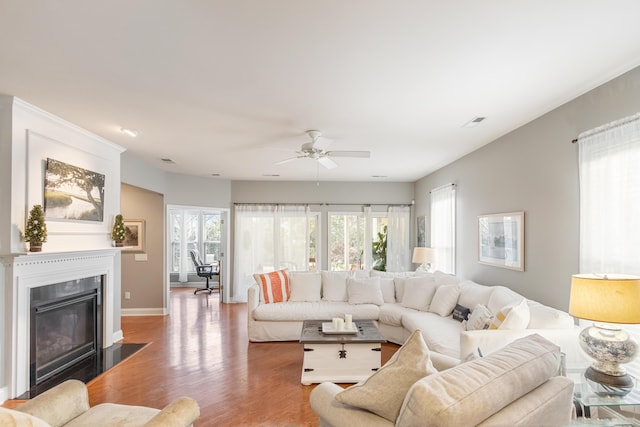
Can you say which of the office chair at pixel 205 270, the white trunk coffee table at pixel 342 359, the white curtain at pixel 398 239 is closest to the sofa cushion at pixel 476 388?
the white trunk coffee table at pixel 342 359

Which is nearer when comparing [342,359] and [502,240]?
[342,359]

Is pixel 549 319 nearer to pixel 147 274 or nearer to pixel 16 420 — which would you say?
pixel 16 420

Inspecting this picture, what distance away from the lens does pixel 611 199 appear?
2580 mm

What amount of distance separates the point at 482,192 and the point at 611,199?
7.12 ft

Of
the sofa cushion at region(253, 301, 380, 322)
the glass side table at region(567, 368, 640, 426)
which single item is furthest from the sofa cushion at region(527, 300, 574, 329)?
the sofa cushion at region(253, 301, 380, 322)

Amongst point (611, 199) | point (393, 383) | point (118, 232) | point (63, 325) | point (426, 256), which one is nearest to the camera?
point (393, 383)

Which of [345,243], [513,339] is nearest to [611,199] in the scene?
[513,339]

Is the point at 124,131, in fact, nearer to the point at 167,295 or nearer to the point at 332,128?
the point at 332,128

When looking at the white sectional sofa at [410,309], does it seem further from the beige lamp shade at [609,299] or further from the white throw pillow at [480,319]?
the beige lamp shade at [609,299]

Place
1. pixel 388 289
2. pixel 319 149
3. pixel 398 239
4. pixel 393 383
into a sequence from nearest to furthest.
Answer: pixel 393 383, pixel 319 149, pixel 388 289, pixel 398 239

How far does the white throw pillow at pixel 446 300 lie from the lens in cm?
440

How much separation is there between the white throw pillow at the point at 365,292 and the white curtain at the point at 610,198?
274cm

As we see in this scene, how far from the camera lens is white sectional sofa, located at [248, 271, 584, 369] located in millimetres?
2882

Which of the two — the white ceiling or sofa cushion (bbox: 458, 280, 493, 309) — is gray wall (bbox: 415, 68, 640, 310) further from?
sofa cushion (bbox: 458, 280, 493, 309)
